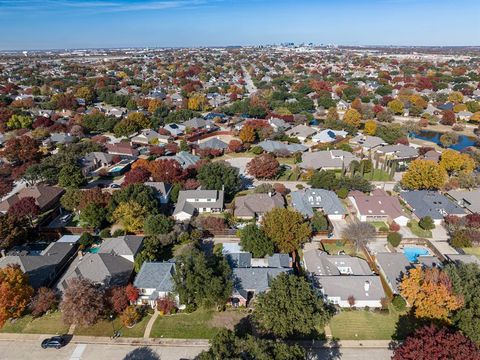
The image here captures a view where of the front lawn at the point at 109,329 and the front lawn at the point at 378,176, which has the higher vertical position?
the front lawn at the point at 378,176

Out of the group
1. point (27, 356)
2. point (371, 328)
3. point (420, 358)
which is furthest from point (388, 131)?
point (27, 356)

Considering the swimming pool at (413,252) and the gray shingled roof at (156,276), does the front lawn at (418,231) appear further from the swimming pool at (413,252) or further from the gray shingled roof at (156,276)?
the gray shingled roof at (156,276)

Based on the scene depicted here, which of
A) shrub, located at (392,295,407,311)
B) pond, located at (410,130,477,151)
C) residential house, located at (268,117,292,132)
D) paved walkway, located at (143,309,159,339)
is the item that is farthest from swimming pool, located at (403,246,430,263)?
residential house, located at (268,117,292,132)

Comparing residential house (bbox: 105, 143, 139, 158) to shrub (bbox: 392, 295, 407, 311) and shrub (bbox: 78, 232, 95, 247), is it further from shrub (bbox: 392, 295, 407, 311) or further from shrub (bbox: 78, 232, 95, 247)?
shrub (bbox: 392, 295, 407, 311)

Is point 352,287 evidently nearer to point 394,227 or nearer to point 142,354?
point 394,227

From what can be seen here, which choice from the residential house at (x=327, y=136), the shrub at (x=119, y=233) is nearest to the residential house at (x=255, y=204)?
the shrub at (x=119, y=233)

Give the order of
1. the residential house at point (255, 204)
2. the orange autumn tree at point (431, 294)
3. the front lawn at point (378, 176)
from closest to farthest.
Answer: the orange autumn tree at point (431, 294), the residential house at point (255, 204), the front lawn at point (378, 176)

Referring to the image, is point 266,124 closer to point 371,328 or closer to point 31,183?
point 31,183
